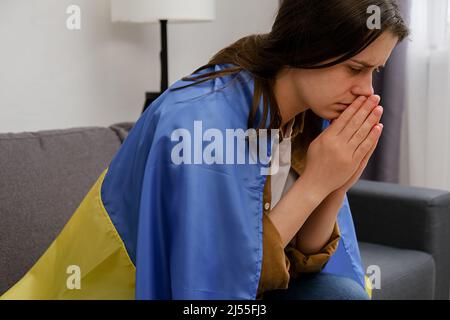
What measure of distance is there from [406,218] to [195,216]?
4.02ft

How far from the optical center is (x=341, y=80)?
1.22 meters

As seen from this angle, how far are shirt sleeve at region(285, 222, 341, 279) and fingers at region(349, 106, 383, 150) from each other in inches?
10.3

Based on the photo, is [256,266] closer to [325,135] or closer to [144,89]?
[325,135]

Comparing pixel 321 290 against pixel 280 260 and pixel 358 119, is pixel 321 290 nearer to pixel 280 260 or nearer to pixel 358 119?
pixel 280 260

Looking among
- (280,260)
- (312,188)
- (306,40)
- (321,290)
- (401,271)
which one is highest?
(306,40)

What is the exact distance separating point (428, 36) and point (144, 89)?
111cm

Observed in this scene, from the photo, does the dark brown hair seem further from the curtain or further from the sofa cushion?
the curtain

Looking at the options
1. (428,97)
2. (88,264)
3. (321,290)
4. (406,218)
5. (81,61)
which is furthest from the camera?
(428,97)

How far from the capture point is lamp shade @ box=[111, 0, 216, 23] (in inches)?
89.6

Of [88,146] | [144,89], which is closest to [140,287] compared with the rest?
[88,146]

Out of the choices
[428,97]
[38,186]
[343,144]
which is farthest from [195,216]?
[428,97]

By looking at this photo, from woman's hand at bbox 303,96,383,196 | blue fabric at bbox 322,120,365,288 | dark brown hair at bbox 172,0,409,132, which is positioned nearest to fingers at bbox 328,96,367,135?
woman's hand at bbox 303,96,383,196

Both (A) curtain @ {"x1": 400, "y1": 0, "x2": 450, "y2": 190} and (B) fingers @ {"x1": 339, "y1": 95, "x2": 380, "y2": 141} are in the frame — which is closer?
(B) fingers @ {"x1": 339, "y1": 95, "x2": 380, "y2": 141}

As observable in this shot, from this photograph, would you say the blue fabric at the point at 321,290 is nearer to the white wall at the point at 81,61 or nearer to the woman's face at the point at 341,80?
the woman's face at the point at 341,80
